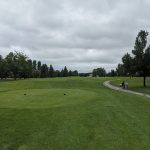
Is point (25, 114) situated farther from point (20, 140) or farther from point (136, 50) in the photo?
point (136, 50)

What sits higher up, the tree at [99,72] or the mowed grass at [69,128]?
the tree at [99,72]

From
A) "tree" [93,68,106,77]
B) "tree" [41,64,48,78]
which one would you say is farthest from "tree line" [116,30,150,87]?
"tree" [93,68,106,77]

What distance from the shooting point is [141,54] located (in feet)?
184

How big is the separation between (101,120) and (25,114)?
432 cm

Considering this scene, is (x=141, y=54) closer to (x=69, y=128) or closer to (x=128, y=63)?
(x=128, y=63)

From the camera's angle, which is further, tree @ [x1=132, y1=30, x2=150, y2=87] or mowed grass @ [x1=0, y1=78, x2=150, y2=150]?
tree @ [x1=132, y1=30, x2=150, y2=87]

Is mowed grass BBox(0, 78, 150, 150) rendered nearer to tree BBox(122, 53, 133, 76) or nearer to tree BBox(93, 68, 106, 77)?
tree BBox(122, 53, 133, 76)

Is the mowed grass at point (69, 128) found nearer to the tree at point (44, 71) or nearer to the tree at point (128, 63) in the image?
the tree at point (128, 63)

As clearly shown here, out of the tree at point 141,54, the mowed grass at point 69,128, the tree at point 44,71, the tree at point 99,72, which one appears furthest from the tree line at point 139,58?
the tree at point 99,72

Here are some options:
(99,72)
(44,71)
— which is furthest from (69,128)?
(99,72)

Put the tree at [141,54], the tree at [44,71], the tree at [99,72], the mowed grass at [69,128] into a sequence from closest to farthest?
the mowed grass at [69,128] < the tree at [141,54] < the tree at [44,71] < the tree at [99,72]

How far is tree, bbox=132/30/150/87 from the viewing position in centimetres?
5559

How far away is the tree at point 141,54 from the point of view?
182 ft

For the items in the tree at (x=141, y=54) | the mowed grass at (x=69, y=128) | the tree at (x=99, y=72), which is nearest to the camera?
the mowed grass at (x=69, y=128)
